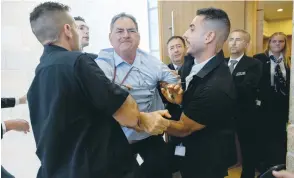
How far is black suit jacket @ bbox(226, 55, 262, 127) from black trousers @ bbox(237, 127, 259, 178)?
72 millimetres

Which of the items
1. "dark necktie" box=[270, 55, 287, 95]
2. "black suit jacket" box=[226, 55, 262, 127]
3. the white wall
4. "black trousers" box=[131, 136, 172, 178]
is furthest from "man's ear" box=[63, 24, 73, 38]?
"dark necktie" box=[270, 55, 287, 95]

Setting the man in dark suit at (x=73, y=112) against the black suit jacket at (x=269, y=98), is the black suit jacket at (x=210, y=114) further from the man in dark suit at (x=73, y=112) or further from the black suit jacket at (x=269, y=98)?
the black suit jacket at (x=269, y=98)

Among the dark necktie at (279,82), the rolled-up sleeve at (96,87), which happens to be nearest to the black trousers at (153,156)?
the rolled-up sleeve at (96,87)

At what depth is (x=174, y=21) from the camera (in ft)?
7.41

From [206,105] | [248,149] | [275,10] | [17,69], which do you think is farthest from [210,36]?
[275,10]

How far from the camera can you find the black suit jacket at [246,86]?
179 centimetres

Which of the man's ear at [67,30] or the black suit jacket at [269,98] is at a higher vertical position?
the man's ear at [67,30]

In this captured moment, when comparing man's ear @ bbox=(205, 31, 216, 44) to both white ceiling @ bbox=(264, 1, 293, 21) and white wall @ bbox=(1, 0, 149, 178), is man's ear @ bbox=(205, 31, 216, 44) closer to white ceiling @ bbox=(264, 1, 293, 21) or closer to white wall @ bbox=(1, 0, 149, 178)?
white wall @ bbox=(1, 0, 149, 178)

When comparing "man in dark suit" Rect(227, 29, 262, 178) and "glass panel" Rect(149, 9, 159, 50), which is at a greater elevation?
"glass panel" Rect(149, 9, 159, 50)

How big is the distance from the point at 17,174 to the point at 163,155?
128cm

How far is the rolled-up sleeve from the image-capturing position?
79 cm

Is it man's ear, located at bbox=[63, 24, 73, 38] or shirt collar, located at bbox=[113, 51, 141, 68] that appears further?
shirt collar, located at bbox=[113, 51, 141, 68]

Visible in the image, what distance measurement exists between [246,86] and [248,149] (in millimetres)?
592

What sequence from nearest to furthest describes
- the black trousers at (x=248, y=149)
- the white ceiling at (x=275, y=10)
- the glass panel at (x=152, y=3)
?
the black trousers at (x=248, y=149)
the glass panel at (x=152, y=3)
the white ceiling at (x=275, y=10)
